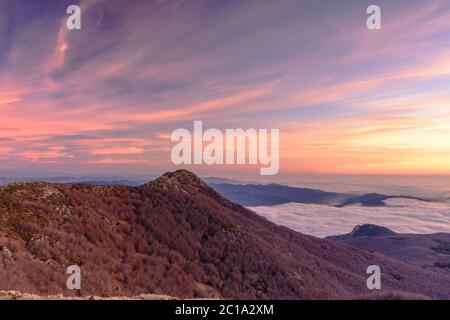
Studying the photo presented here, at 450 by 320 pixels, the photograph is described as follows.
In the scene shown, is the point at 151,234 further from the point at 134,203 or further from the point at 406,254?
the point at 406,254

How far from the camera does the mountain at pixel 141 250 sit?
27.5 metres

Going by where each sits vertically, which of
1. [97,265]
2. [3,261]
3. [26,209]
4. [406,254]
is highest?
[26,209]

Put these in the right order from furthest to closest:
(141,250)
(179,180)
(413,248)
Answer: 1. (413,248)
2. (179,180)
3. (141,250)

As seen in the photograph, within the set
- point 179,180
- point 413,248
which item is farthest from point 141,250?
point 413,248

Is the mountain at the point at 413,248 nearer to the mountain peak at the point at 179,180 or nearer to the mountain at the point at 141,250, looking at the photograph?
the mountain peak at the point at 179,180

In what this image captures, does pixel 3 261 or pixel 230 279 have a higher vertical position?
pixel 3 261

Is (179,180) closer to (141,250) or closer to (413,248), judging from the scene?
(141,250)

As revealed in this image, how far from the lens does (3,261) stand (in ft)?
81.2

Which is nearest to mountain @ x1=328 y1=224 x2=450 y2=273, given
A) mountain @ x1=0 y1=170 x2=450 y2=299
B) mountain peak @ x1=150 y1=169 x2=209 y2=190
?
mountain peak @ x1=150 y1=169 x2=209 y2=190

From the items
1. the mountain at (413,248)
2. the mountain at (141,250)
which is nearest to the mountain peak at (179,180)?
the mountain at (141,250)

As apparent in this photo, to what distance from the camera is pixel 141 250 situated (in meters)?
38.2

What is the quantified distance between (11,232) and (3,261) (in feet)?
19.7
